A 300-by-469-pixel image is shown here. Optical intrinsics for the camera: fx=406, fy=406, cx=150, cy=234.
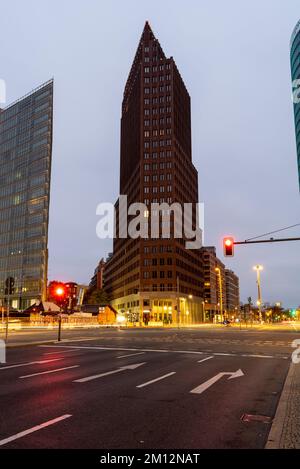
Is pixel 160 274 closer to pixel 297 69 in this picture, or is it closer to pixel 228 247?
pixel 297 69

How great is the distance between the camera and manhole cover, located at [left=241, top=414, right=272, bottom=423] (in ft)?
24.3

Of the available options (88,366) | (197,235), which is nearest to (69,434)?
(88,366)

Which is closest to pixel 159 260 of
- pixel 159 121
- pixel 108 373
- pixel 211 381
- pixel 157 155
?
pixel 157 155

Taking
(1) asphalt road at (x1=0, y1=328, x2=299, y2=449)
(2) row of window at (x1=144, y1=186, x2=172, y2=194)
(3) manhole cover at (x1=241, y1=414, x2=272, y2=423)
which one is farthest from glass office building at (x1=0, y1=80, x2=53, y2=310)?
(3) manhole cover at (x1=241, y1=414, x2=272, y2=423)

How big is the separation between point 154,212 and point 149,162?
17883 millimetres

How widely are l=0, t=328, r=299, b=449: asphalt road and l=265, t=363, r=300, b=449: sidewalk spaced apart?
190 mm

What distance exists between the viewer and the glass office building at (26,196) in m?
142

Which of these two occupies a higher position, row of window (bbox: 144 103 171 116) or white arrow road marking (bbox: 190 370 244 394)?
row of window (bbox: 144 103 171 116)

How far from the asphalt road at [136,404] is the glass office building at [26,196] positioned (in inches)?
5117

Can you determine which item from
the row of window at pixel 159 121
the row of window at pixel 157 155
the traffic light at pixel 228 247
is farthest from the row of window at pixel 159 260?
the traffic light at pixel 228 247

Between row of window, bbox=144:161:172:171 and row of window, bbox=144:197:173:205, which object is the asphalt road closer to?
row of window, bbox=144:197:173:205

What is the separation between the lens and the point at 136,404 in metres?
8.62

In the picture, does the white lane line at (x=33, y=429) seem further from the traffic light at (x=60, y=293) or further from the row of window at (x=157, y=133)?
the row of window at (x=157, y=133)

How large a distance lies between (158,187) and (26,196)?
2101 inches
